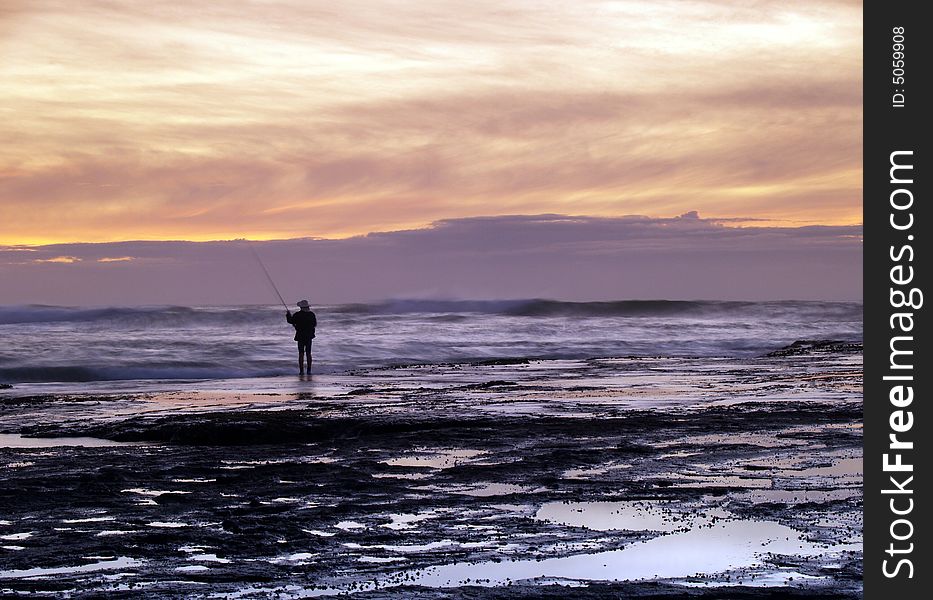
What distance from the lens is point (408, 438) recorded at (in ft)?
40.5

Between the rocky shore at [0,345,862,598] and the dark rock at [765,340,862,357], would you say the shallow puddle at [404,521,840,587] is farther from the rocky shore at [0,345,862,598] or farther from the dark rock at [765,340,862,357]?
the dark rock at [765,340,862,357]

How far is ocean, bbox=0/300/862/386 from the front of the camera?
2947 cm

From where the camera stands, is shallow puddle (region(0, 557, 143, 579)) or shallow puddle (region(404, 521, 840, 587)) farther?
shallow puddle (region(0, 557, 143, 579))

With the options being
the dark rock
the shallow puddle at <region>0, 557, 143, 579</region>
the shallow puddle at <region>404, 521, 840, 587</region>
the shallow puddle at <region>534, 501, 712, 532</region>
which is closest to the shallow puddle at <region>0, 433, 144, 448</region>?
the shallow puddle at <region>0, 557, 143, 579</region>

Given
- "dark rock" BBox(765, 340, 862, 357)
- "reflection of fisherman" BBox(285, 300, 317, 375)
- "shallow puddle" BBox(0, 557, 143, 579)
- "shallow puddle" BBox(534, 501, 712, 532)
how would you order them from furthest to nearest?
"dark rock" BBox(765, 340, 862, 357) → "reflection of fisherman" BBox(285, 300, 317, 375) → "shallow puddle" BBox(534, 501, 712, 532) → "shallow puddle" BBox(0, 557, 143, 579)

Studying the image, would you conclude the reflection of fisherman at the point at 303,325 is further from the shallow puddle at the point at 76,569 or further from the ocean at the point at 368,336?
the shallow puddle at the point at 76,569

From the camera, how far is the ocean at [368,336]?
2947cm

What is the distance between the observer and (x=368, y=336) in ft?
143

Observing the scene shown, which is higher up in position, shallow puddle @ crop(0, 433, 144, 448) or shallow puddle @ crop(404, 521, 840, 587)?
shallow puddle @ crop(404, 521, 840, 587)

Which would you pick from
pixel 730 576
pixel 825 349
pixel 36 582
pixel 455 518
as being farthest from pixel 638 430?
pixel 825 349

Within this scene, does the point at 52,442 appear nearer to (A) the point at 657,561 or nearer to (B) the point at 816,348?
(A) the point at 657,561

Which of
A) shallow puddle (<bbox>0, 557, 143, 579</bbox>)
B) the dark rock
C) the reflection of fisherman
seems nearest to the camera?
shallow puddle (<bbox>0, 557, 143, 579</bbox>)

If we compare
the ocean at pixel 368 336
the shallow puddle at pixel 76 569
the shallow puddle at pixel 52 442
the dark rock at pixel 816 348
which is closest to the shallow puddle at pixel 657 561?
the shallow puddle at pixel 76 569

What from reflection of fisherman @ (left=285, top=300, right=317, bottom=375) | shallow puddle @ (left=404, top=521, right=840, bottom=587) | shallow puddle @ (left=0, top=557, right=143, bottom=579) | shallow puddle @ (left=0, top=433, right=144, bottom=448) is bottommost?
shallow puddle @ (left=0, top=433, right=144, bottom=448)
